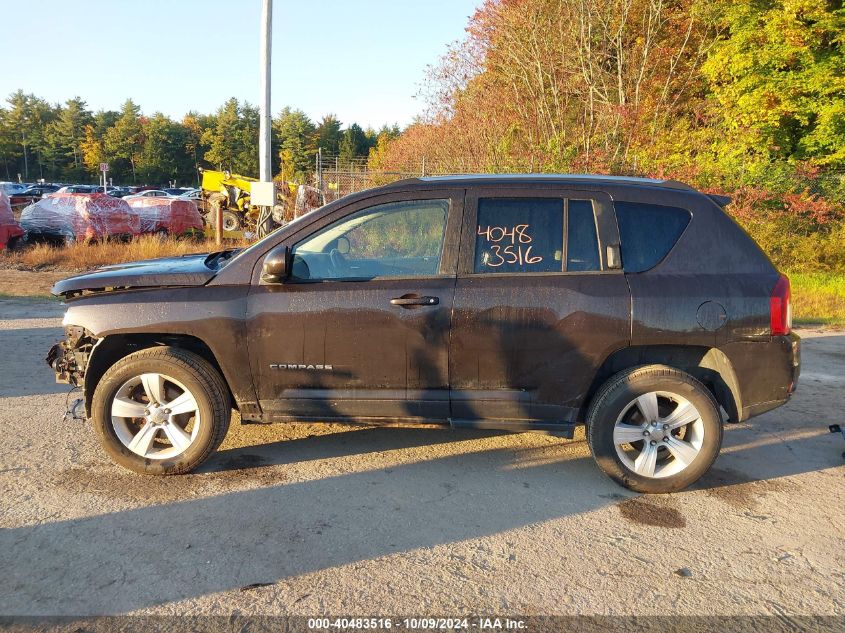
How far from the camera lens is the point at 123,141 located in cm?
8262

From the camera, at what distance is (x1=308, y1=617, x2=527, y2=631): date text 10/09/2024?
8.87ft

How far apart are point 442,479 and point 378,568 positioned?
1.09m

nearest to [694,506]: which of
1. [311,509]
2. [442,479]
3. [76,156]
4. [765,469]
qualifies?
[765,469]

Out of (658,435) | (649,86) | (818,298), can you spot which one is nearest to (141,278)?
(658,435)

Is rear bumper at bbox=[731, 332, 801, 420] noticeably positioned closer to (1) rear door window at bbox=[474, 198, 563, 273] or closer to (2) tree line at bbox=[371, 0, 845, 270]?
(1) rear door window at bbox=[474, 198, 563, 273]

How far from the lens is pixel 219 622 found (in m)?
A: 2.70

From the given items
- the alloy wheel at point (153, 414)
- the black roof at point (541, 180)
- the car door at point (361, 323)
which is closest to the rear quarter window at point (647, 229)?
the black roof at point (541, 180)

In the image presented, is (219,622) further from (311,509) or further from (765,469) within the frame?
(765,469)

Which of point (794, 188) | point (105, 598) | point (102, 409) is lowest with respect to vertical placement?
point (105, 598)

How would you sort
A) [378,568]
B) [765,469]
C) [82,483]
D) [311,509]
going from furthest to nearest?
[765,469]
[82,483]
[311,509]
[378,568]

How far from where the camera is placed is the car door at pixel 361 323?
3.96 metres

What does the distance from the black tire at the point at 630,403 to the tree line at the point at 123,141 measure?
256 ft

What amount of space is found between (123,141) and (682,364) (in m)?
91.2

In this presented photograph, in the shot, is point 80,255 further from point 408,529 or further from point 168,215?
point 408,529
